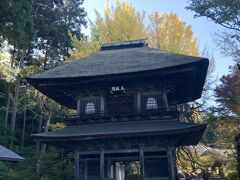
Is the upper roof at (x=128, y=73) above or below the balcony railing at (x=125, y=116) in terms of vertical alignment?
above

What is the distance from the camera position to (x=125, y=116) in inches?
596

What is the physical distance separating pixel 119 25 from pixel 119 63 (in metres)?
9.54

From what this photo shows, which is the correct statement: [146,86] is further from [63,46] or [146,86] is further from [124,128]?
[63,46]

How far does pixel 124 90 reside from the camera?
1597 cm

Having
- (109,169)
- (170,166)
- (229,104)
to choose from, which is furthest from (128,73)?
(229,104)

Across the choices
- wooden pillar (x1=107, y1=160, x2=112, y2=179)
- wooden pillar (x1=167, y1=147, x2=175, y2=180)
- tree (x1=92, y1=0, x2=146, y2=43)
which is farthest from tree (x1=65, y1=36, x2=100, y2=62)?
wooden pillar (x1=167, y1=147, x2=175, y2=180)

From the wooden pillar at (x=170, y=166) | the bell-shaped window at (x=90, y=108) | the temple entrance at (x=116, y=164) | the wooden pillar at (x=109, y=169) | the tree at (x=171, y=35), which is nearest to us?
the wooden pillar at (x=170, y=166)

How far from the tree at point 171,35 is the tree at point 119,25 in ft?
3.35

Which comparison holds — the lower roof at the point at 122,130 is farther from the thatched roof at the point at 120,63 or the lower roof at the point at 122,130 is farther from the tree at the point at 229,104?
the tree at the point at 229,104

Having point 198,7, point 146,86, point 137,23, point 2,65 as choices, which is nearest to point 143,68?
point 146,86

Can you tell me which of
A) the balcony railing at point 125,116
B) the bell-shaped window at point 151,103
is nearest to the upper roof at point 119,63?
the bell-shaped window at point 151,103

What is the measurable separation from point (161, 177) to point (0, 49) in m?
22.9

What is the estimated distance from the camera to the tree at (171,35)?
79.5 ft

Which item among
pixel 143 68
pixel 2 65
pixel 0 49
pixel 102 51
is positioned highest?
pixel 0 49
